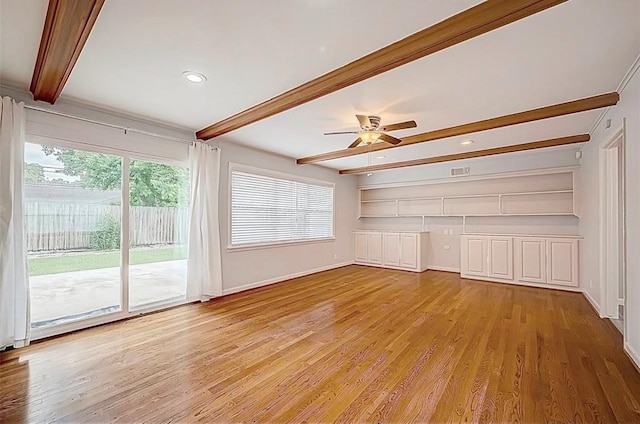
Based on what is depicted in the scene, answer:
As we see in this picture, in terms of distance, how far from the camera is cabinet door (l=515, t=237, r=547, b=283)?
5527 mm

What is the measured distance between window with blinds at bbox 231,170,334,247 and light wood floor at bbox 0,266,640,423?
1.64m

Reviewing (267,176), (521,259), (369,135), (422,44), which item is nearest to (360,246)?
(267,176)

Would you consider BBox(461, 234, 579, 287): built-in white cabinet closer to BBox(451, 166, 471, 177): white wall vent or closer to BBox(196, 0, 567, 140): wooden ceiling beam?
BBox(451, 166, 471, 177): white wall vent

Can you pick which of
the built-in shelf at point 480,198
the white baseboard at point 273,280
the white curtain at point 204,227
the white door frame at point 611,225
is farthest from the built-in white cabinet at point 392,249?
the white curtain at point 204,227

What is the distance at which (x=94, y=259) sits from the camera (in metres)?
3.62

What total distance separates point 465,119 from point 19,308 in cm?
550

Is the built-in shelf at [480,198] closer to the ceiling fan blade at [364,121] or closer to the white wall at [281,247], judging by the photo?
the white wall at [281,247]

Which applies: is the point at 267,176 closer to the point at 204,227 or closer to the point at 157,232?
the point at 204,227

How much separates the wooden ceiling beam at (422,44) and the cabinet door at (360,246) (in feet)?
18.1

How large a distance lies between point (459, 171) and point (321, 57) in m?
5.46

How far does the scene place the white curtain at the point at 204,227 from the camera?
4441mm

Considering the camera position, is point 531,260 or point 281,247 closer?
point 531,260

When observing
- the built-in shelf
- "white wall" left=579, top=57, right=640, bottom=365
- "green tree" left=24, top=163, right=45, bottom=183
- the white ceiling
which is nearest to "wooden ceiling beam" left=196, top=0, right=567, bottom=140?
the white ceiling

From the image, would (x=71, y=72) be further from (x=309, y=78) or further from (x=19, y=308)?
(x=19, y=308)
